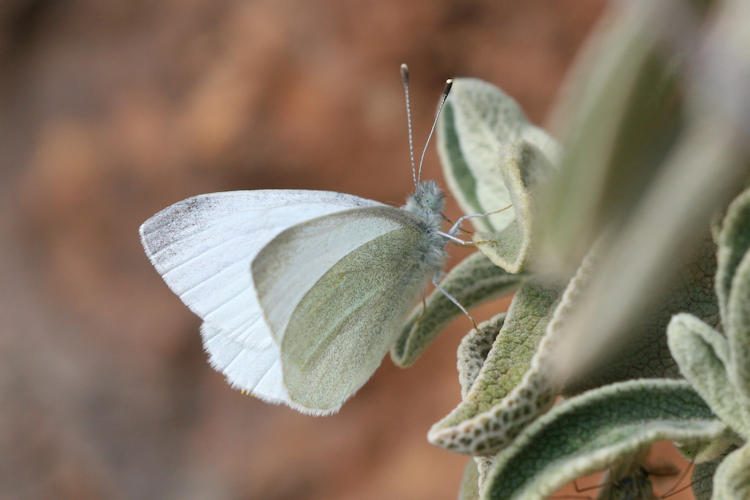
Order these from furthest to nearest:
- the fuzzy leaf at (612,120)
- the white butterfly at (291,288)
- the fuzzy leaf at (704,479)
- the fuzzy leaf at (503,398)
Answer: the white butterfly at (291,288) → the fuzzy leaf at (704,479) → the fuzzy leaf at (503,398) → the fuzzy leaf at (612,120)

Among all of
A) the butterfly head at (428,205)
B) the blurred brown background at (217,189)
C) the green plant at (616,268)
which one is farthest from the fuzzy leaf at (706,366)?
the blurred brown background at (217,189)

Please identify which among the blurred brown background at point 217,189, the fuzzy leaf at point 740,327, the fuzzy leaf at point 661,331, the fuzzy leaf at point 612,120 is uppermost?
the fuzzy leaf at point 612,120

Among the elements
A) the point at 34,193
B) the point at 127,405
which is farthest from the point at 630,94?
the point at 34,193

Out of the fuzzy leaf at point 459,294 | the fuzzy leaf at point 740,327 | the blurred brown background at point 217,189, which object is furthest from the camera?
the blurred brown background at point 217,189

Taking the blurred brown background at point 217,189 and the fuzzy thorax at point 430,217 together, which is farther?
the blurred brown background at point 217,189

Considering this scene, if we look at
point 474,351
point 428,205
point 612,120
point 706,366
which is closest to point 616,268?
point 612,120

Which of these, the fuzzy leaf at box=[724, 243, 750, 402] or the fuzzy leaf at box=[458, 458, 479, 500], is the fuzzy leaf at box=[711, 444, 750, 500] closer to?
the fuzzy leaf at box=[724, 243, 750, 402]

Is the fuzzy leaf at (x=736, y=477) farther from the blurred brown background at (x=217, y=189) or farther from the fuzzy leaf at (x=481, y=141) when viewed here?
the blurred brown background at (x=217, y=189)
